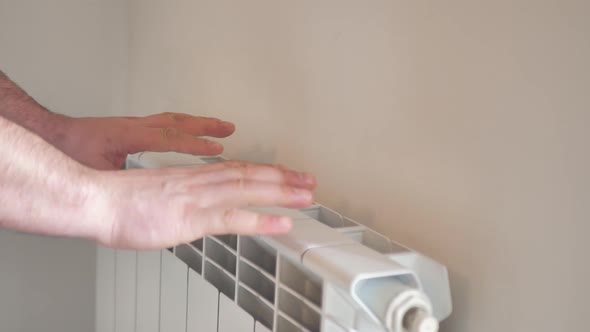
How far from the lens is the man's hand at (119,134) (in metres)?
0.75

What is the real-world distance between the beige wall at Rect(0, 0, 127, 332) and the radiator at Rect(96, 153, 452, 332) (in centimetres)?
46

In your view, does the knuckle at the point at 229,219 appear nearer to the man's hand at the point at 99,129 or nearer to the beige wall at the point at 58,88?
the man's hand at the point at 99,129

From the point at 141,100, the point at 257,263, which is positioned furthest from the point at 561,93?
the point at 141,100

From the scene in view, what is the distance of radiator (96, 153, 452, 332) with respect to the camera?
45 centimetres

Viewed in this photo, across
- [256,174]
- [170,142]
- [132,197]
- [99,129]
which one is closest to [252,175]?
[256,174]

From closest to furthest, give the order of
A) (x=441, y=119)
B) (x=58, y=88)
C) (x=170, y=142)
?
1. (x=441, y=119)
2. (x=170, y=142)
3. (x=58, y=88)

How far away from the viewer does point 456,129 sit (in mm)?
523

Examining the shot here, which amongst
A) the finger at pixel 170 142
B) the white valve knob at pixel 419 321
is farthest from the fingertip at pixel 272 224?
the finger at pixel 170 142

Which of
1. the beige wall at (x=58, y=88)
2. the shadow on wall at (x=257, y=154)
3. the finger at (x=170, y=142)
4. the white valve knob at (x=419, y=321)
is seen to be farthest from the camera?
the beige wall at (x=58, y=88)

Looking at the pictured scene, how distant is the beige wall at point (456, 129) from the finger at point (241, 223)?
0.53 ft

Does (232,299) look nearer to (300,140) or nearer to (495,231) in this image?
(300,140)

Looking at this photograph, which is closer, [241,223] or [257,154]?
[241,223]

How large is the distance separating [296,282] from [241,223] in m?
0.11

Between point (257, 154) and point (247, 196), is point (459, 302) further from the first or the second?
point (257, 154)
